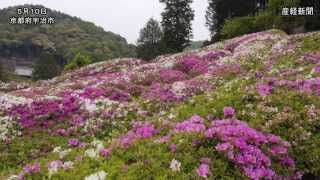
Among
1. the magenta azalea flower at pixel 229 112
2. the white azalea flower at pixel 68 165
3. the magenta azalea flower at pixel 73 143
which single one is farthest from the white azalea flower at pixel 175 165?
the magenta azalea flower at pixel 73 143

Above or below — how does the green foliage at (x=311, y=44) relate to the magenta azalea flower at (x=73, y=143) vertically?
above

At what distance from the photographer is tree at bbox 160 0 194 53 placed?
80000 mm

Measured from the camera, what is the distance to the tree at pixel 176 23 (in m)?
80.0

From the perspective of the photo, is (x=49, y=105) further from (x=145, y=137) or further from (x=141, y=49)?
(x=141, y=49)

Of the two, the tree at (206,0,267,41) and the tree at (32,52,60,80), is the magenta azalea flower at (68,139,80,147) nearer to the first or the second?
the tree at (206,0,267,41)

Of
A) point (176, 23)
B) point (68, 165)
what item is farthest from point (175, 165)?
point (176, 23)

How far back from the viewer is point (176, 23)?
80.4m

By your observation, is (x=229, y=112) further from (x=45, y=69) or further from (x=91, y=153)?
(x=45, y=69)

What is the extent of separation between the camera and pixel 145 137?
1171cm

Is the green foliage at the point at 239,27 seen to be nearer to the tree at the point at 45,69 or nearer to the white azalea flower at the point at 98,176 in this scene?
the tree at the point at 45,69

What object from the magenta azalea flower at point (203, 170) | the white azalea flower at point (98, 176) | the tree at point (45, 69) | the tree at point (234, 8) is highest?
the tree at point (234, 8)

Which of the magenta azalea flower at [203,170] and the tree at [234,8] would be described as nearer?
the magenta azalea flower at [203,170]

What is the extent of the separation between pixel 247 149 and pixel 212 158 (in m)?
0.89

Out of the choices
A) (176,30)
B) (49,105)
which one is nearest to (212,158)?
(49,105)
